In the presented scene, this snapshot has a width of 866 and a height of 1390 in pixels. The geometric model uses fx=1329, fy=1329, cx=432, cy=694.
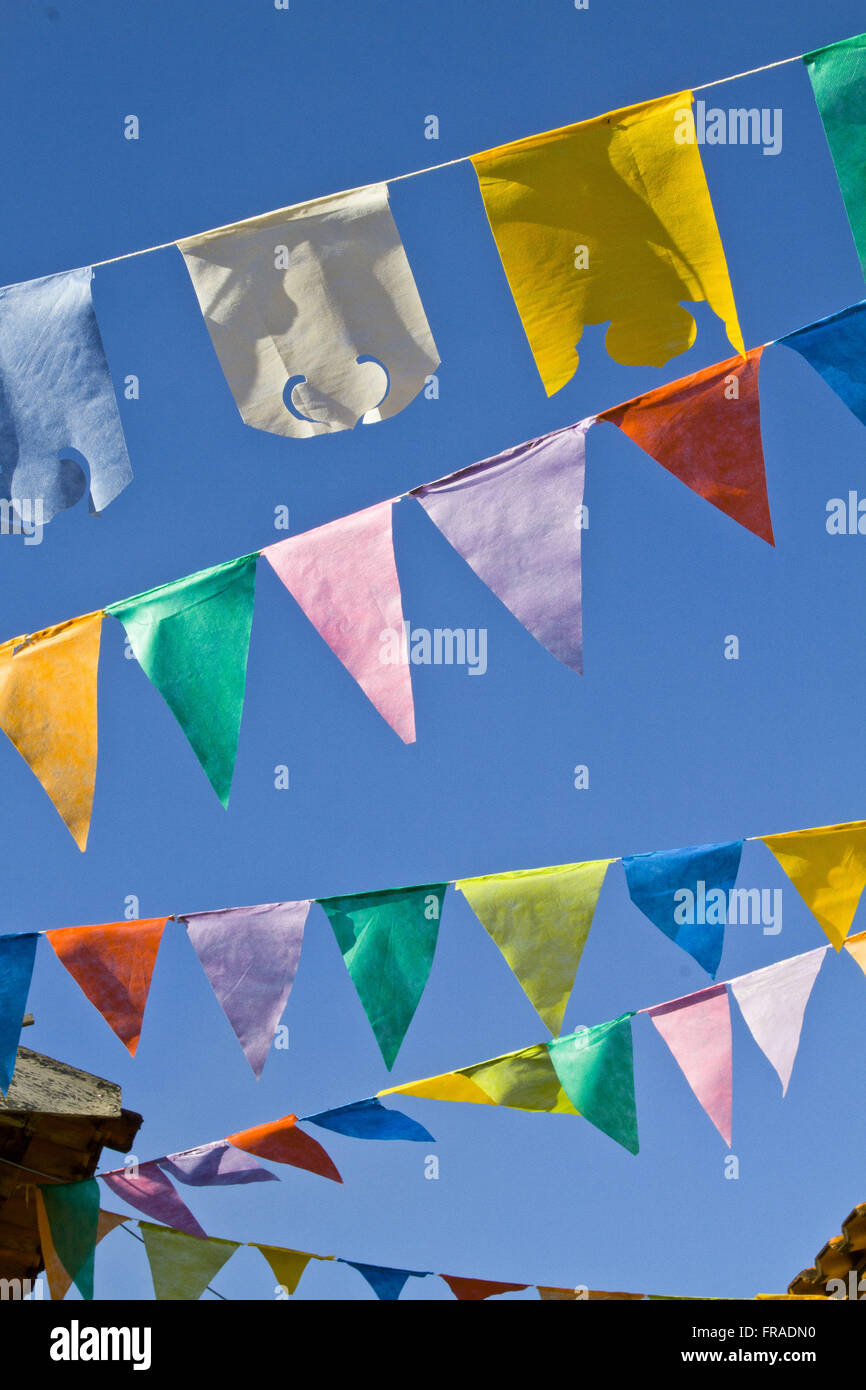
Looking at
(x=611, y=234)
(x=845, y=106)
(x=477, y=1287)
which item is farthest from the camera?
(x=477, y=1287)

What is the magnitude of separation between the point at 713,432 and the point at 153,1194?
4.63m

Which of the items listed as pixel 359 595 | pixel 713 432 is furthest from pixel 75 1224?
pixel 713 432

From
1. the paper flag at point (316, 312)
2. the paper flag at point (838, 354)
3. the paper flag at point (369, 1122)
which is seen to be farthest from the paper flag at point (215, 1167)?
the paper flag at point (838, 354)

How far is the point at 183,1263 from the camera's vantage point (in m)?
6.88

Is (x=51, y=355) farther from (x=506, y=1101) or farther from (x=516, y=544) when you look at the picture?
(x=506, y=1101)

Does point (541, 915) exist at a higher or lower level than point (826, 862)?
lower

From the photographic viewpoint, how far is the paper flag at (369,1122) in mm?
5922

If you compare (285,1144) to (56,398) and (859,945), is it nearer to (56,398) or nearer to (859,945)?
(859,945)

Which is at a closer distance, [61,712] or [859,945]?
[61,712]

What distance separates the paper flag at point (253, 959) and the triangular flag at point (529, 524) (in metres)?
1.74

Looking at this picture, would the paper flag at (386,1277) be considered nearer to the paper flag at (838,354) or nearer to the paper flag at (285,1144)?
the paper flag at (285,1144)

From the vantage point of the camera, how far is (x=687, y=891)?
5.16 metres

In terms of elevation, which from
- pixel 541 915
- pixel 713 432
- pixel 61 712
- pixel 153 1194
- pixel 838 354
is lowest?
pixel 153 1194

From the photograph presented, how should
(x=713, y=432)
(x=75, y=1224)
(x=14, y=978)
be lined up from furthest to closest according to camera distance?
(x=75, y=1224), (x=14, y=978), (x=713, y=432)
